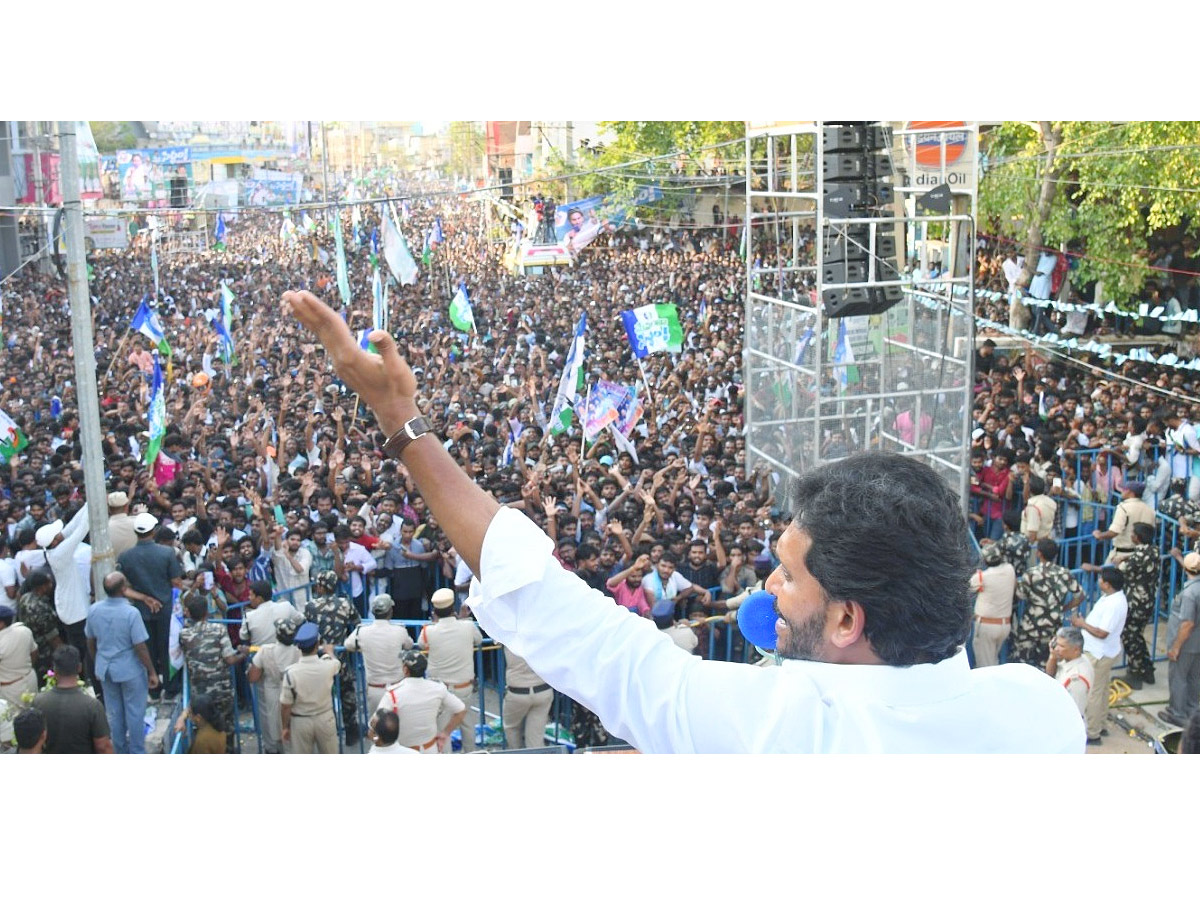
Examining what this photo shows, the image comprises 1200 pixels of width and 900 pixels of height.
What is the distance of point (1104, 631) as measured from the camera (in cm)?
585

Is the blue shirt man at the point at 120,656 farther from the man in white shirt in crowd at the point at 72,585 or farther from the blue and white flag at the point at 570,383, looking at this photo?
the blue and white flag at the point at 570,383

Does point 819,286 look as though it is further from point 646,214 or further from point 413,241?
point 646,214

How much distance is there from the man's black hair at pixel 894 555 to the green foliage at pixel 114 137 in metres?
17.7

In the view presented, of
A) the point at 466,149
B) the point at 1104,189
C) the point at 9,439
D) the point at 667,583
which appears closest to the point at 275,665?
the point at 667,583

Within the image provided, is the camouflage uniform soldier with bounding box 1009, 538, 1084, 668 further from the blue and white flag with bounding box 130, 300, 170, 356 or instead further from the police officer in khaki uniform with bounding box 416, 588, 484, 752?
the blue and white flag with bounding box 130, 300, 170, 356

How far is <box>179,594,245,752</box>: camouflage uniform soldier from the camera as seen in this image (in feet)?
18.5

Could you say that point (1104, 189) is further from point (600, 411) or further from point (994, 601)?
point (994, 601)

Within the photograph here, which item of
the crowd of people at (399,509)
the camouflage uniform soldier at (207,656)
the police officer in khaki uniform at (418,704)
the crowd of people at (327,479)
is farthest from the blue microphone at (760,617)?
the camouflage uniform soldier at (207,656)

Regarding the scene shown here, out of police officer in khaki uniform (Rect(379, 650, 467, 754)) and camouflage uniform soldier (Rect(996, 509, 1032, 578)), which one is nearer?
police officer in khaki uniform (Rect(379, 650, 467, 754))

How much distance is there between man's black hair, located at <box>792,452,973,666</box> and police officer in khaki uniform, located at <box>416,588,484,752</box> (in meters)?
4.54

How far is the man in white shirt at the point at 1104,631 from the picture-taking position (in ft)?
19.2

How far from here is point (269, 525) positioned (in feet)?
24.4

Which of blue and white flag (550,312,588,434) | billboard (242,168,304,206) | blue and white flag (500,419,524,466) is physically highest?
billboard (242,168,304,206)

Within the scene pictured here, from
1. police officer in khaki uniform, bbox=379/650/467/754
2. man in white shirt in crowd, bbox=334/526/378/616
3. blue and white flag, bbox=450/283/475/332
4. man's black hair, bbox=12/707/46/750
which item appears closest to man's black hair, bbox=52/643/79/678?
man's black hair, bbox=12/707/46/750
